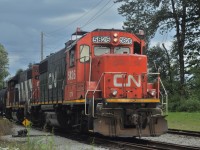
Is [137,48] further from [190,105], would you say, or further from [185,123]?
[190,105]

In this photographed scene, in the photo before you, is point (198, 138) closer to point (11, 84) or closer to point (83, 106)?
point (83, 106)

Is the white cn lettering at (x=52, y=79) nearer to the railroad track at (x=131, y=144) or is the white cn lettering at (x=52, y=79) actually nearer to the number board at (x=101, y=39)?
the railroad track at (x=131, y=144)

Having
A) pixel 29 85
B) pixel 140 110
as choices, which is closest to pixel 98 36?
pixel 140 110

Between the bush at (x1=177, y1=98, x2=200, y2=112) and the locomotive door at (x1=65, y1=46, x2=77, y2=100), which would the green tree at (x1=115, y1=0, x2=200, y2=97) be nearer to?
the bush at (x1=177, y1=98, x2=200, y2=112)

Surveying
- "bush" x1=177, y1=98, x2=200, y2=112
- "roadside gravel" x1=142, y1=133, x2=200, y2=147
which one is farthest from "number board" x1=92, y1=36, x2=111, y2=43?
"bush" x1=177, y1=98, x2=200, y2=112

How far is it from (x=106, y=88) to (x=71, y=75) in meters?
2.29

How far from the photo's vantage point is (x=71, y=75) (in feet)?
52.9

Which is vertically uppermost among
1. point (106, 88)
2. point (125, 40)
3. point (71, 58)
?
point (125, 40)

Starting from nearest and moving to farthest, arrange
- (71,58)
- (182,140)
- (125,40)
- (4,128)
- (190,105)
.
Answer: (125,40), (182,140), (71,58), (4,128), (190,105)

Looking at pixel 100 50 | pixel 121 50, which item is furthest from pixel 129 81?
pixel 100 50

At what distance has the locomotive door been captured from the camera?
51.4 ft

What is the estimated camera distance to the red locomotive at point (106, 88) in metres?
13.8

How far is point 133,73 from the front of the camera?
14.5 m

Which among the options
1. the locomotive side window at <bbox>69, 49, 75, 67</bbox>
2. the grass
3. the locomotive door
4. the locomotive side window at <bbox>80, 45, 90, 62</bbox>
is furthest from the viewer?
the grass
